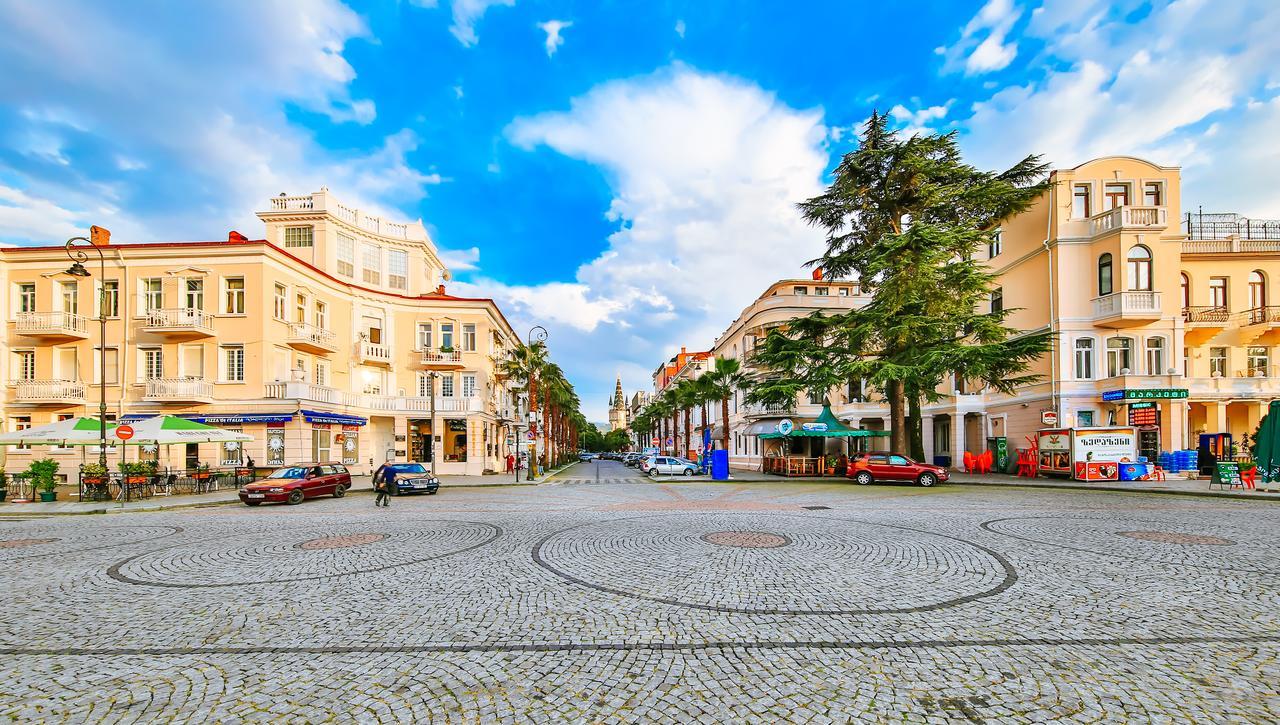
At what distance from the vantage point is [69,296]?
3056 centimetres

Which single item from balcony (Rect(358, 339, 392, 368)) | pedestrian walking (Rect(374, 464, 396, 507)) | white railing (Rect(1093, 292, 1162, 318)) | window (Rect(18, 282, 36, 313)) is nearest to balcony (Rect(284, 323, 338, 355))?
balcony (Rect(358, 339, 392, 368))

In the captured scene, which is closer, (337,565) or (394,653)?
(394,653)

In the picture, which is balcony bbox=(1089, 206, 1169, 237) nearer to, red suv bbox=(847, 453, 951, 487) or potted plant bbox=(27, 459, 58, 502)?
red suv bbox=(847, 453, 951, 487)

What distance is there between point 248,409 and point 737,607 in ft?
99.3

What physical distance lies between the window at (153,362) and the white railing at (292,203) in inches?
459

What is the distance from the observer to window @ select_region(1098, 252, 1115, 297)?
103ft

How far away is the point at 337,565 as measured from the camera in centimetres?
928

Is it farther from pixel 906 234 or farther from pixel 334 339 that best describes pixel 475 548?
pixel 334 339

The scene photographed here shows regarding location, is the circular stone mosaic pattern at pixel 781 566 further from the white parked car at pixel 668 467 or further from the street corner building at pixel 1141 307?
the white parked car at pixel 668 467

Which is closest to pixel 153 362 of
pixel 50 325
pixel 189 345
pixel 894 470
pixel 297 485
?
pixel 189 345

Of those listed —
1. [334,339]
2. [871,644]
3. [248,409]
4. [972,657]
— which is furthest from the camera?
[334,339]

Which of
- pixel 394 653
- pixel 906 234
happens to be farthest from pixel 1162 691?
pixel 906 234

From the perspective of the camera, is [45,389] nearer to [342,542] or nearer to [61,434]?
[61,434]

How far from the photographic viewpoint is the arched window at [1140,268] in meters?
30.8
